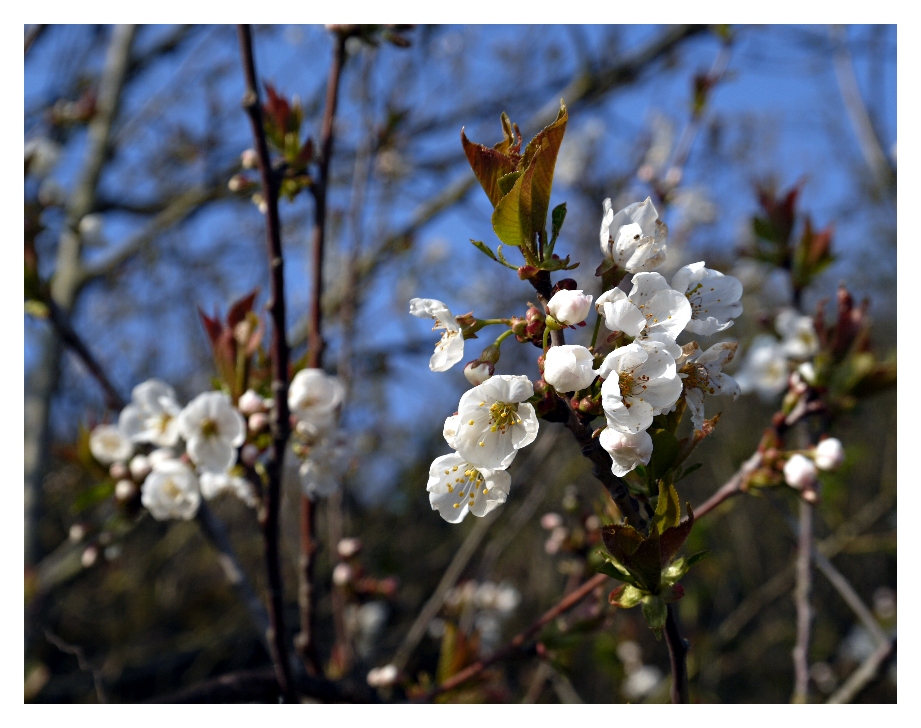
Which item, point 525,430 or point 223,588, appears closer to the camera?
point 525,430

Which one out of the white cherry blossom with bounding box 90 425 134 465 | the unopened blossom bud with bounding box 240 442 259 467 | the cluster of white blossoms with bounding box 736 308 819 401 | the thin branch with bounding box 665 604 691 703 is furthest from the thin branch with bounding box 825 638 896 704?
the white cherry blossom with bounding box 90 425 134 465

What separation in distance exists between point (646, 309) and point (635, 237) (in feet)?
0.26

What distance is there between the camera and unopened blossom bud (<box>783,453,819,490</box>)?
110 cm

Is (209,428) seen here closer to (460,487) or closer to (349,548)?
(460,487)

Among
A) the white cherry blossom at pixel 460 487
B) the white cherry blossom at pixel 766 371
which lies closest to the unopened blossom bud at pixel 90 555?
the white cherry blossom at pixel 460 487

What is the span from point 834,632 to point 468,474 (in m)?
5.45

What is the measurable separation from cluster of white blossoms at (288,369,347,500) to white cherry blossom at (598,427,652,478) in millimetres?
680

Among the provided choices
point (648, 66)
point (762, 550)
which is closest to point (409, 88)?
point (648, 66)

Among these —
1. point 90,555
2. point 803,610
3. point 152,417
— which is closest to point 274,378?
point 152,417

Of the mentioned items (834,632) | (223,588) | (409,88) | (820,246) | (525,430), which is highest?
(409,88)

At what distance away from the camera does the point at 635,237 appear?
0.75m
